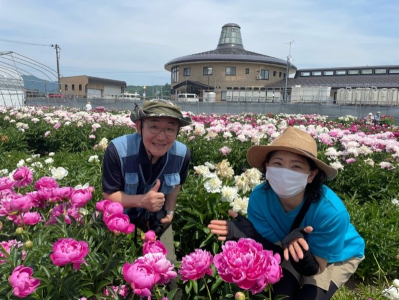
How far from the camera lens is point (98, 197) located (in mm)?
3254

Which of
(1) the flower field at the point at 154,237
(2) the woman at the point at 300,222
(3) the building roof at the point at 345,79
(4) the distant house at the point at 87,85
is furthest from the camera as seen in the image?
(4) the distant house at the point at 87,85

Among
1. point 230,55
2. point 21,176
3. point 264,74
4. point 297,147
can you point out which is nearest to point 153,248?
point 297,147

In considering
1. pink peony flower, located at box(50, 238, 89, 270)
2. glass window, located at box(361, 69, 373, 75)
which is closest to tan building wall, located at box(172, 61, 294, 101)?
glass window, located at box(361, 69, 373, 75)

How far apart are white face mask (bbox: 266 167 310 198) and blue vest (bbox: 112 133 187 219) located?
0.74m

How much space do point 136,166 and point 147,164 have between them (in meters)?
0.08

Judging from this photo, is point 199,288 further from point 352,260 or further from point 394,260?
point 394,260

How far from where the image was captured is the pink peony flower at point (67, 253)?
1338mm

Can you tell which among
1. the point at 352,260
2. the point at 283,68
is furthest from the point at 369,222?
the point at 283,68

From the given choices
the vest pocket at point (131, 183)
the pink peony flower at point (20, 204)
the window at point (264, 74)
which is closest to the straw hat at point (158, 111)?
the vest pocket at point (131, 183)

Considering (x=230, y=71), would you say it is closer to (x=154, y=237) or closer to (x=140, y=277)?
(x=154, y=237)

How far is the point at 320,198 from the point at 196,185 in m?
1.48

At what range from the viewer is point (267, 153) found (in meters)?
2.23

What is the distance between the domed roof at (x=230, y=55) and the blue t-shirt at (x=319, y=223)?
44665 mm

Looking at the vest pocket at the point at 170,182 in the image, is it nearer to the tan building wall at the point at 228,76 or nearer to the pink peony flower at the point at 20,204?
the pink peony flower at the point at 20,204
